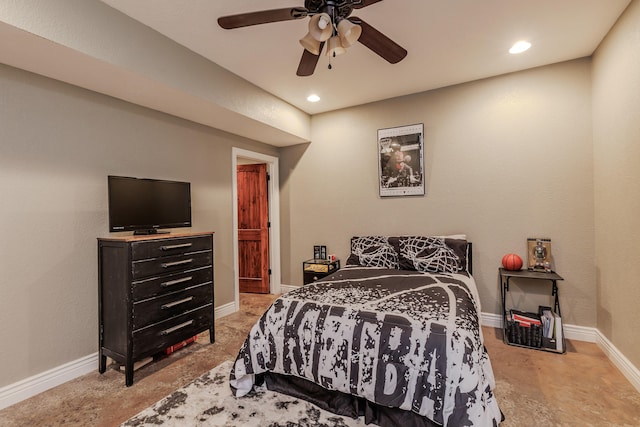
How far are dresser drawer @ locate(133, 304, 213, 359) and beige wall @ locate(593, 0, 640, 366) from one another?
344 cm

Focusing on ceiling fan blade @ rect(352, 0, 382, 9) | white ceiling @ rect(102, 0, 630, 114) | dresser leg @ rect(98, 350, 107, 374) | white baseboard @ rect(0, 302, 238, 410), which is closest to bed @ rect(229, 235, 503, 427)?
dresser leg @ rect(98, 350, 107, 374)

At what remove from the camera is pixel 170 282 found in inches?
104

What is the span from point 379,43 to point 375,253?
2104mm

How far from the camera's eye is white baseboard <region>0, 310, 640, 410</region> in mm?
2164

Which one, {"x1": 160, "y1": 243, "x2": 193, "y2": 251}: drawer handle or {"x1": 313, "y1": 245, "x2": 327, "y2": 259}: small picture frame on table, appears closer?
{"x1": 160, "y1": 243, "x2": 193, "y2": 251}: drawer handle

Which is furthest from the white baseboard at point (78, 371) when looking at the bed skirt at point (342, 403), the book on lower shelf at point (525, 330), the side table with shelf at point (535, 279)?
the bed skirt at point (342, 403)

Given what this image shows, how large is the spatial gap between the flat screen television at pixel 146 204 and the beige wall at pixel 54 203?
0.26 metres

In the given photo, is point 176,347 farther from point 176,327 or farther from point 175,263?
point 175,263

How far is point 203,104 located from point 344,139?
197 centimetres

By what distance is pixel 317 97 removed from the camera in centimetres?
384

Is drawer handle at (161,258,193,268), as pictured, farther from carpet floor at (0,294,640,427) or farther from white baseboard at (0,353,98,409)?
white baseboard at (0,353,98,409)

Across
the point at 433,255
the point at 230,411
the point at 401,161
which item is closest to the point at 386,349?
the point at 230,411

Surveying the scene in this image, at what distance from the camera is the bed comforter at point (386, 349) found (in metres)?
1.60

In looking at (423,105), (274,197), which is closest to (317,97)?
(423,105)
